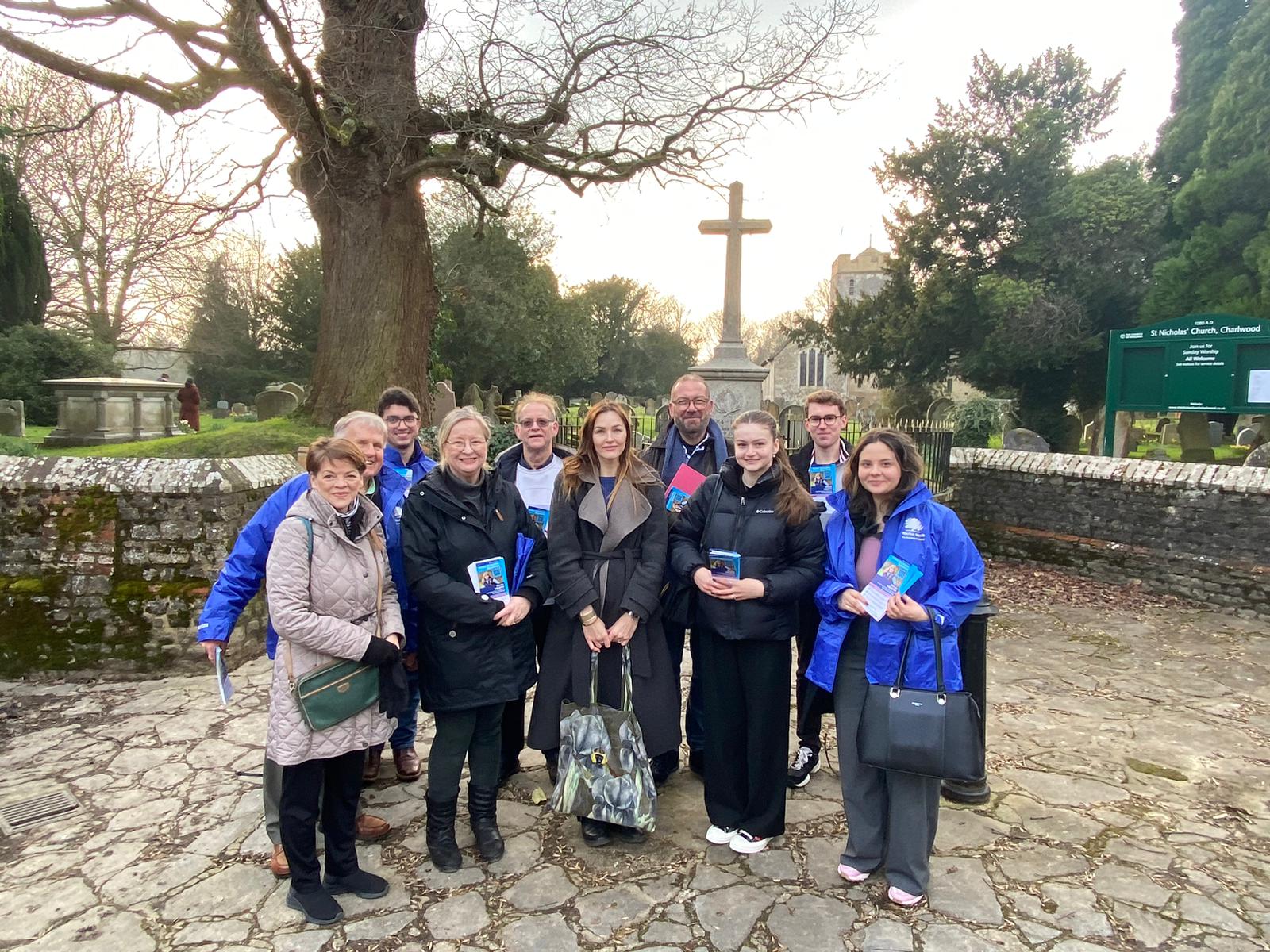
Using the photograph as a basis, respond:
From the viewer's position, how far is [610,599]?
322cm

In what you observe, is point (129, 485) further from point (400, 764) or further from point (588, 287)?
point (588, 287)

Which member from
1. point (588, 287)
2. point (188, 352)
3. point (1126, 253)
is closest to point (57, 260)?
point (188, 352)

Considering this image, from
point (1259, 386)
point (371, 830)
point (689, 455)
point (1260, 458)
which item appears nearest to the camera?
point (371, 830)

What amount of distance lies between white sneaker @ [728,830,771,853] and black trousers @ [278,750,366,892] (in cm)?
153

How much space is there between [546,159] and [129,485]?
7681 millimetres

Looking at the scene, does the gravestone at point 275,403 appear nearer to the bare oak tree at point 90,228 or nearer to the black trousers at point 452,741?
the bare oak tree at point 90,228

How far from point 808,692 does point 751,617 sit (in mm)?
927

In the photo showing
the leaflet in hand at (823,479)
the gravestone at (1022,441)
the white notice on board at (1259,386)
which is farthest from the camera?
the gravestone at (1022,441)

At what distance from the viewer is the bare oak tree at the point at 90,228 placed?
1609 centimetres

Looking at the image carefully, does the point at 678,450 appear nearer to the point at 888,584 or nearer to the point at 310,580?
the point at 888,584

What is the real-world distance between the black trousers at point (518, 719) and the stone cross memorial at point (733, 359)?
30.6 ft

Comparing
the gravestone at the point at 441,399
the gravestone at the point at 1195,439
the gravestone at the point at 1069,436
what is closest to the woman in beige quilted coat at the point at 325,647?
the gravestone at the point at 441,399

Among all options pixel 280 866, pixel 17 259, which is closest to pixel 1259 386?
pixel 280 866

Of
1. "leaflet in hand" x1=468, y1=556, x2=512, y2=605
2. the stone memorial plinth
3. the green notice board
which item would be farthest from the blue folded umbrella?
the stone memorial plinth
